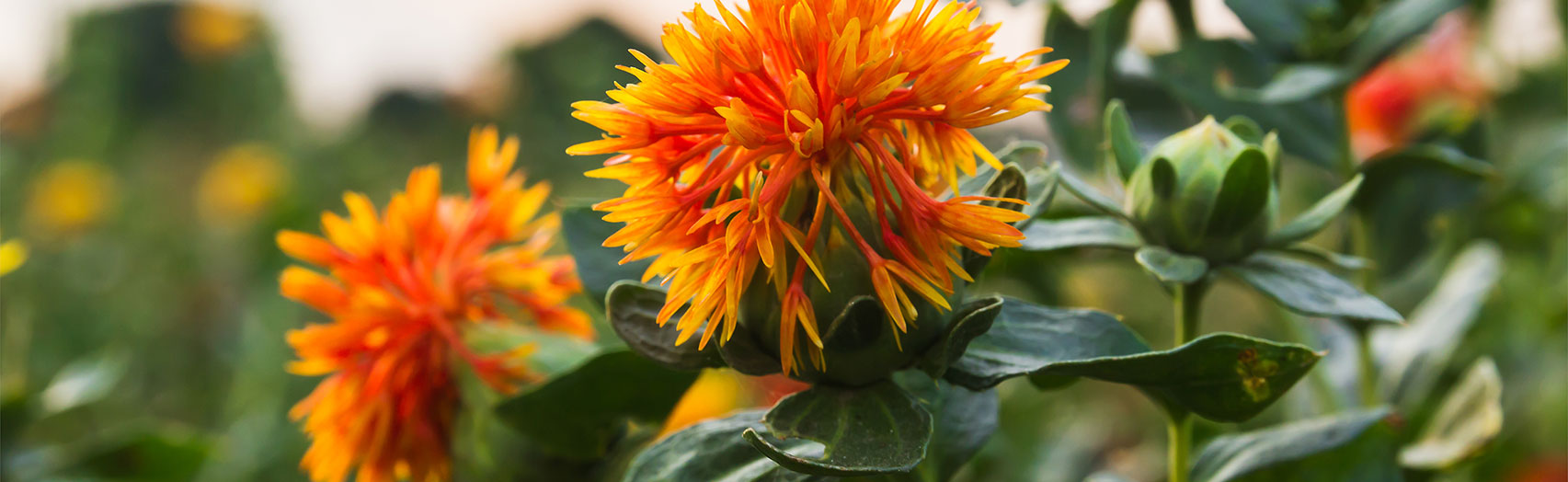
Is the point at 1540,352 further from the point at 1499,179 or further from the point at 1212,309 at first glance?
the point at 1212,309

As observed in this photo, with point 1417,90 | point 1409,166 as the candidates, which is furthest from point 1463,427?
point 1417,90

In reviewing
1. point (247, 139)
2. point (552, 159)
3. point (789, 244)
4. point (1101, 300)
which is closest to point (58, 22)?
point (247, 139)

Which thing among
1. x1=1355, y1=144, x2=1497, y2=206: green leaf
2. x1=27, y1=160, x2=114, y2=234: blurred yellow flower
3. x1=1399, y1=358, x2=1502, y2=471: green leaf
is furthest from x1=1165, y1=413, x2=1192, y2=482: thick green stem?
x1=27, y1=160, x2=114, y2=234: blurred yellow flower

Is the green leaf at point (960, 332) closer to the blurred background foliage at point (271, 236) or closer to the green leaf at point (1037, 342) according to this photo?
the green leaf at point (1037, 342)

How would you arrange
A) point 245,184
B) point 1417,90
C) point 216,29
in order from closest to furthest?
1. point 1417,90
2. point 245,184
3. point 216,29

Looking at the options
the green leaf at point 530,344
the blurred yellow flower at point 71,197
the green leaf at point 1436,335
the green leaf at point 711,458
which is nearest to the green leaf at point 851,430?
the green leaf at point 711,458

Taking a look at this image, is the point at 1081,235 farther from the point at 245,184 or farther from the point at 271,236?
the point at 245,184
